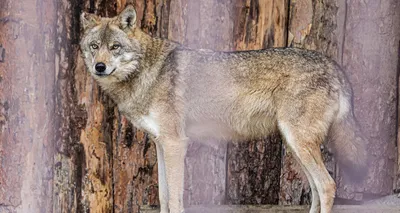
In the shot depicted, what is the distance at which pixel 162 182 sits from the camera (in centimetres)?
714

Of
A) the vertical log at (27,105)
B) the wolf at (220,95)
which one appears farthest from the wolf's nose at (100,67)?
the vertical log at (27,105)

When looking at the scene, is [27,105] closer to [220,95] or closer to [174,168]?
[174,168]

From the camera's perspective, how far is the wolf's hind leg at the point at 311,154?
6.72m

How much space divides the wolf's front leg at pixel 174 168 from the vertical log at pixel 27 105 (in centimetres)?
128

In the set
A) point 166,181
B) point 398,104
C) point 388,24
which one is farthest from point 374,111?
point 166,181

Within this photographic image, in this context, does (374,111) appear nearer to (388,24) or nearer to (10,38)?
(388,24)

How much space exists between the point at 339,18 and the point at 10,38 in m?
2.52

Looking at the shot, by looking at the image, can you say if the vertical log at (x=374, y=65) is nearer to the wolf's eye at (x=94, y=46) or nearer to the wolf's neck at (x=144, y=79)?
the wolf's neck at (x=144, y=79)

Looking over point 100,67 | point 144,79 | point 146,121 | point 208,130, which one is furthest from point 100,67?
point 208,130

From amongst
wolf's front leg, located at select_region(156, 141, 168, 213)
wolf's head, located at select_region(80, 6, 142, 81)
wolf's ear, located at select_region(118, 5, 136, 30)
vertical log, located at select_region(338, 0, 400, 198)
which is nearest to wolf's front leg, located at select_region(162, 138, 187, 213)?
wolf's front leg, located at select_region(156, 141, 168, 213)

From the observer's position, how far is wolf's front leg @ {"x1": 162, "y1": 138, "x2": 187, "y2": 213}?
683cm

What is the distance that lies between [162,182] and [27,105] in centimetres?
132

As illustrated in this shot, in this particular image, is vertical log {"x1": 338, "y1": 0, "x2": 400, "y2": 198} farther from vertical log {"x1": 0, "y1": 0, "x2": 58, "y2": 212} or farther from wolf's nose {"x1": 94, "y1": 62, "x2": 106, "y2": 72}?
vertical log {"x1": 0, "y1": 0, "x2": 58, "y2": 212}

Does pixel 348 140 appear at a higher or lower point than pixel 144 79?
lower
